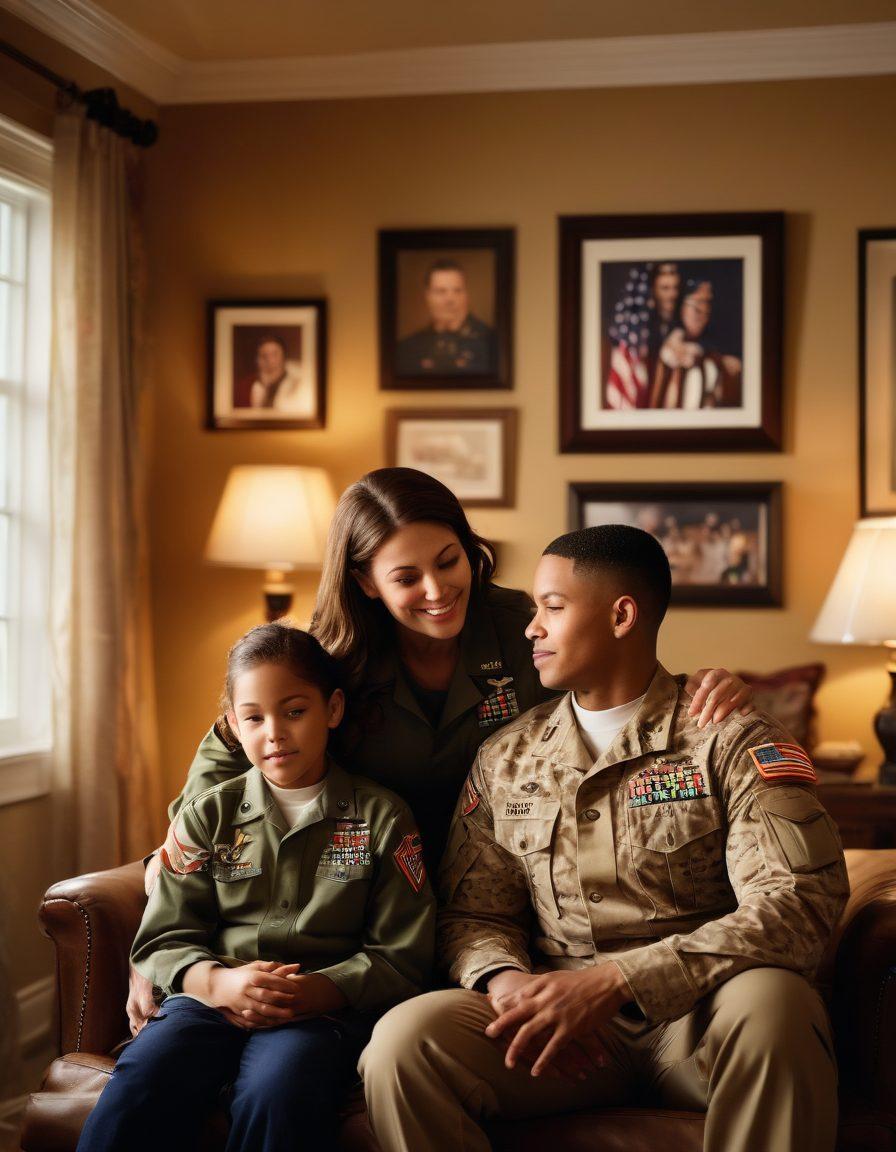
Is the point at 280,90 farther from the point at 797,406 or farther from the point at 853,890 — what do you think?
the point at 853,890

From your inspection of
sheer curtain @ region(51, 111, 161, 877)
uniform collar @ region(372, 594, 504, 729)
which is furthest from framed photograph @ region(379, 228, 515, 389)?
uniform collar @ region(372, 594, 504, 729)

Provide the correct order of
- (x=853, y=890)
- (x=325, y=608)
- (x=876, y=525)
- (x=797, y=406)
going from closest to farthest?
(x=853, y=890) → (x=325, y=608) → (x=876, y=525) → (x=797, y=406)

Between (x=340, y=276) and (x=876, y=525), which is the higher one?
(x=340, y=276)

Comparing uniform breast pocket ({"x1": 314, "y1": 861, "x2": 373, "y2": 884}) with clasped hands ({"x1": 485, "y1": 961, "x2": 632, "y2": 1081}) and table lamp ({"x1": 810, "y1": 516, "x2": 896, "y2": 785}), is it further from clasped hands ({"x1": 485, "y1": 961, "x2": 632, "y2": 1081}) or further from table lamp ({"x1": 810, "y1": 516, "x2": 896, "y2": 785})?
table lamp ({"x1": 810, "y1": 516, "x2": 896, "y2": 785})

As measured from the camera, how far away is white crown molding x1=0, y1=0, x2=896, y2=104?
151 inches

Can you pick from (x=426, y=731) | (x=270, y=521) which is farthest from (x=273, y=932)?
(x=270, y=521)

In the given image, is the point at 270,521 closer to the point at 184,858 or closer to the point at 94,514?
the point at 94,514

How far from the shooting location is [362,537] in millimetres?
2250

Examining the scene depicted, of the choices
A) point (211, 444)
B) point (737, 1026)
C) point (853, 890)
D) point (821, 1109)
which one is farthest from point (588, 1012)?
point (211, 444)

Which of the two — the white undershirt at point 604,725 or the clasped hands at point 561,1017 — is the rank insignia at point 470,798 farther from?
the clasped hands at point 561,1017

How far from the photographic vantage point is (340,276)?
4.14 meters

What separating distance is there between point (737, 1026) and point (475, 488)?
2.62 m

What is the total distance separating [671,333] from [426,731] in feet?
7.11

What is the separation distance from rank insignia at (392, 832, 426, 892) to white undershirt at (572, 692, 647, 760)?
339 millimetres
